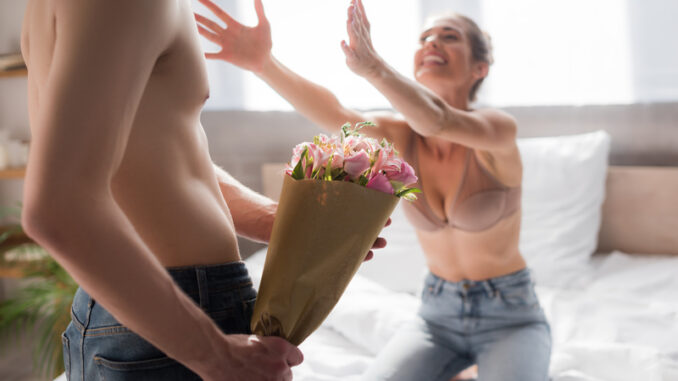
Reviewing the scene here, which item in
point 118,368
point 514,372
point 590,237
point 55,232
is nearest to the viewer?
point 55,232

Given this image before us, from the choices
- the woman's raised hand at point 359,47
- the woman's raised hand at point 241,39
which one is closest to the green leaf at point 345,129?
the woman's raised hand at point 359,47

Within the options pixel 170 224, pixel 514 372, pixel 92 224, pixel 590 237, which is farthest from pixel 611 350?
pixel 92 224

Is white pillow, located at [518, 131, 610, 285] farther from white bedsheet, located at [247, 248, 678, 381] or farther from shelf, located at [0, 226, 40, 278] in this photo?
shelf, located at [0, 226, 40, 278]

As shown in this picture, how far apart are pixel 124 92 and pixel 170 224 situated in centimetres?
20

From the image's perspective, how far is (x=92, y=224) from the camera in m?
0.55

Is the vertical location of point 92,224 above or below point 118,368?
above

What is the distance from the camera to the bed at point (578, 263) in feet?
5.91

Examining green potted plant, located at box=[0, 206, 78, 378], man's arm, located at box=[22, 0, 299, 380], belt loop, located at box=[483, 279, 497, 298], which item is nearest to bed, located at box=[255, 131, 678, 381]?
belt loop, located at box=[483, 279, 497, 298]

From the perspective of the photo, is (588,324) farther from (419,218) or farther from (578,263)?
(419,218)

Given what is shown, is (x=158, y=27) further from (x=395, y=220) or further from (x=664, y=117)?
(x=664, y=117)

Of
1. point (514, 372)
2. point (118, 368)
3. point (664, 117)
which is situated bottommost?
point (514, 372)

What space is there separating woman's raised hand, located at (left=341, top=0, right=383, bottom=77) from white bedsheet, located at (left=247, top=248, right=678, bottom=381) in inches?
33.2

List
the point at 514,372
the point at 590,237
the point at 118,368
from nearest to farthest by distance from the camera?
the point at 118,368
the point at 514,372
the point at 590,237

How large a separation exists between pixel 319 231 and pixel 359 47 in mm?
607
